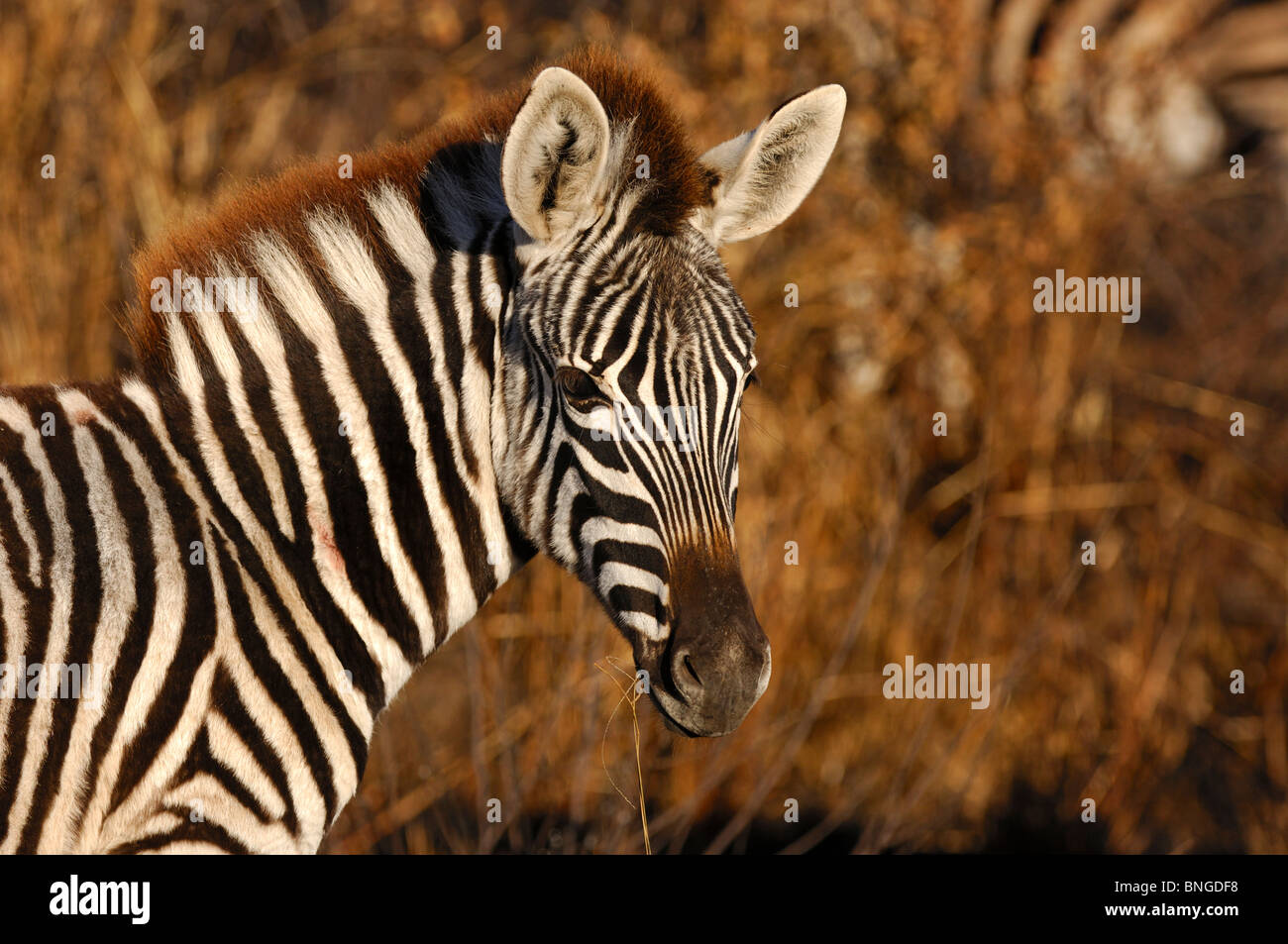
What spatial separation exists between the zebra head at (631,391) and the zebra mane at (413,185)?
16 millimetres

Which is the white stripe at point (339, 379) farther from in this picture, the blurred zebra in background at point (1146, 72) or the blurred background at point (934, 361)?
the blurred zebra in background at point (1146, 72)

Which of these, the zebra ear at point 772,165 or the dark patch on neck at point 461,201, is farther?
the zebra ear at point 772,165

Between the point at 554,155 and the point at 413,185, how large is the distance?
20.2 inches

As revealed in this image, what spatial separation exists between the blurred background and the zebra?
3.75m

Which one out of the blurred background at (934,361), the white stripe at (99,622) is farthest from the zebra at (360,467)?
the blurred background at (934,361)

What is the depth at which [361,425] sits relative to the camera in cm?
336

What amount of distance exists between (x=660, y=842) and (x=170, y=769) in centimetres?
403

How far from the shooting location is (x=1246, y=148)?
9656 mm

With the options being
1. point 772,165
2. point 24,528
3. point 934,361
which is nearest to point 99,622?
point 24,528

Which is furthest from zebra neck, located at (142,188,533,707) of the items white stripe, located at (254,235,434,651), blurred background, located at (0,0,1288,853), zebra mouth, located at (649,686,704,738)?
blurred background, located at (0,0,1288,853)

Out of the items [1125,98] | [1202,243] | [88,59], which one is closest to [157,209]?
[88,59]

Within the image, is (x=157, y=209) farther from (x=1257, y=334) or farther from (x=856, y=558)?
(x=1257, y=334)

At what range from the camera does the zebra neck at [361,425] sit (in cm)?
328

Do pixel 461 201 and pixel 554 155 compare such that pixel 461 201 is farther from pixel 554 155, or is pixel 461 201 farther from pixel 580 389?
pixel 580 389
